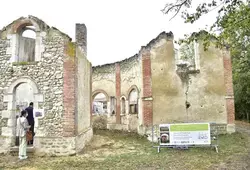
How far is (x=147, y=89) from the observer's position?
12.1m

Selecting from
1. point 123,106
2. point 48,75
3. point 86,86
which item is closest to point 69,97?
point 48,75

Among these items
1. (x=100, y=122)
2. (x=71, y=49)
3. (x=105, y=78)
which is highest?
(x=71, y=49)

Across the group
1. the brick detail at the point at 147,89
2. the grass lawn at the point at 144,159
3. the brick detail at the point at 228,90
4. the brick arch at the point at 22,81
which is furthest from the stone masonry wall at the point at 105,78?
the brick arch at the point at 22,81

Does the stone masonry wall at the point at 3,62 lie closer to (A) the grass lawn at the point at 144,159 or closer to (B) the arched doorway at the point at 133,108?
(A) the grass lawn at the point at 144,159

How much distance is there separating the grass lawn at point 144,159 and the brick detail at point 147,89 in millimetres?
1720

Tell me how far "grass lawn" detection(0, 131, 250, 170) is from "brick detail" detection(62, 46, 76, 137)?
3.77ft

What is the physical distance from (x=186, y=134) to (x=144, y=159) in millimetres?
2240

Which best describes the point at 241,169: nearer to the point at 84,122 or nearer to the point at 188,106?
the point at 188,106

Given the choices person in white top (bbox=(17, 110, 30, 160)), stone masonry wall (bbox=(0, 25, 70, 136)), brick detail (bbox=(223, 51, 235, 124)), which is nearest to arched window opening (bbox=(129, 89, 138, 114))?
brick detail (bbox=(223, 51, 235, 124))

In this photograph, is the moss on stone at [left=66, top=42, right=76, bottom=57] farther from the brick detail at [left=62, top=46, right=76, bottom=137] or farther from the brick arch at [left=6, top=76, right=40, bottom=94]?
the brick arch at [left=6, top=76, right=40, bottom=94]

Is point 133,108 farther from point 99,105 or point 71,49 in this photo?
point 71,49

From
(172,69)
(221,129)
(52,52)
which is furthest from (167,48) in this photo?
(52,52)

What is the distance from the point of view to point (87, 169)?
716cm

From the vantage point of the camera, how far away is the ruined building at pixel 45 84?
9.06 m
